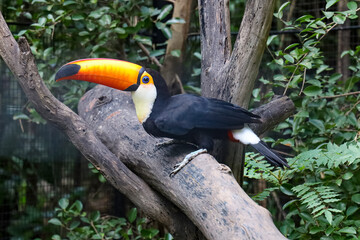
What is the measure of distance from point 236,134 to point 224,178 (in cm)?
29

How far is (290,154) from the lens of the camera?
2.25 metres

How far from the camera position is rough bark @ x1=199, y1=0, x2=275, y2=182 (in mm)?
1519

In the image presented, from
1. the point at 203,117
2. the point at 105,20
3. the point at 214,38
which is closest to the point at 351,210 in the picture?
the point at 203,117

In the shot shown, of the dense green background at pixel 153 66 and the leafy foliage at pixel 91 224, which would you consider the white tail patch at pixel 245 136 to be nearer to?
the dense green background at pixel 153 66

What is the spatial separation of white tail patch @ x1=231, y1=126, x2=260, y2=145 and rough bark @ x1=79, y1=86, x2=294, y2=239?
0.14 m

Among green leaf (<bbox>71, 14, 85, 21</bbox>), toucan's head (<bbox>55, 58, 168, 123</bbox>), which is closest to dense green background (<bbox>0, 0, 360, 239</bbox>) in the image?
green leaf (<bbox>71, 14, 85, 21</bbox>)

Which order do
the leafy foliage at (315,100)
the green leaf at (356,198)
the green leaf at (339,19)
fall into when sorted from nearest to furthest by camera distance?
1. the green leaf at (356,198)
2. the green leaf at (339,19)
3. the leafy foliage at (315,100)

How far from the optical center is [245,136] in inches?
60.8

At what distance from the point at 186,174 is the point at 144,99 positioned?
0.37 meters

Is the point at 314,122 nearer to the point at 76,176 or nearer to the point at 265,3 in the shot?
the point at 265,3

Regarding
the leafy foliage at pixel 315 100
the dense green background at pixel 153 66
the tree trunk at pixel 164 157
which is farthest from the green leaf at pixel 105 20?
the leafy foliage at pixel 315 100

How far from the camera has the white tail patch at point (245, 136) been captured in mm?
1529

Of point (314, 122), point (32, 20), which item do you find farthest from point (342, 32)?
point (32, 20)

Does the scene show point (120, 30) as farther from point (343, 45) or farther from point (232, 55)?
point (343, 45)
